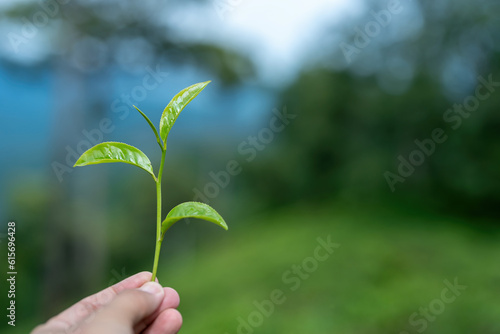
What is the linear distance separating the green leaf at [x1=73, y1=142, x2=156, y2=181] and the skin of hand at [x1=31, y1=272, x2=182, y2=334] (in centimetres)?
20

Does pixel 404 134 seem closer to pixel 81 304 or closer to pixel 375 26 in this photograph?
pixel 375 26

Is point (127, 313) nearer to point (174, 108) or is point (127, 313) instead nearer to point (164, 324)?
point (164, 324)

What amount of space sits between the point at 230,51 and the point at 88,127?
1476 mm

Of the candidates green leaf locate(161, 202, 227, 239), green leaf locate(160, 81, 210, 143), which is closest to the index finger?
green leaf locate(161, 202, 227, 239)

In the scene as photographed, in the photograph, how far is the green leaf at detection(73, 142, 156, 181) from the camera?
2.23 ft

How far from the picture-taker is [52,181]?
3480 mm

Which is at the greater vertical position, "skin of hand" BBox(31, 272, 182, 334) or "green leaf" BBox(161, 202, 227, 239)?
"green leaf" BBox(161, 202, 227, 239)

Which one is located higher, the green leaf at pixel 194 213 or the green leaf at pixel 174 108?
the green leaf at pixel 174 108

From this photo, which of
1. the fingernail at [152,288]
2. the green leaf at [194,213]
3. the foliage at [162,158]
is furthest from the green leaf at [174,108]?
the fingernail at [152,288]

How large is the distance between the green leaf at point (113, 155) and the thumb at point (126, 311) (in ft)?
0.63

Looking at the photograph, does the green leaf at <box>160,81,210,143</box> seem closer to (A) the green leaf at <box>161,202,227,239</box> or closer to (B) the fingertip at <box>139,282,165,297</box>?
(A) the green leaf at <box>161,202,227,239</box>

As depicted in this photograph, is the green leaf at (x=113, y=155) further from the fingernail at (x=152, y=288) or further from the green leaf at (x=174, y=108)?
the fingernail at (x=152, y=288)

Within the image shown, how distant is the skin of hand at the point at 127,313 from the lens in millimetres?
620

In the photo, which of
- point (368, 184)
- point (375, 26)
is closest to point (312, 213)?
point (368, 184)
